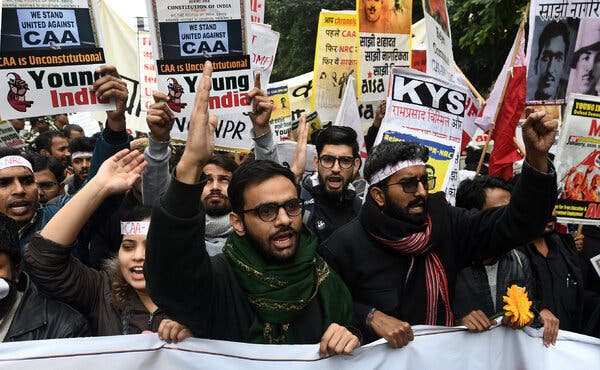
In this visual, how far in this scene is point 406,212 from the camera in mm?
3131

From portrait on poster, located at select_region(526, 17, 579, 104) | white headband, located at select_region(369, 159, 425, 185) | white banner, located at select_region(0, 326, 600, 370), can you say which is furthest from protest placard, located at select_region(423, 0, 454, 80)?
white banner, located at select_region(0, 326, 600, 370)

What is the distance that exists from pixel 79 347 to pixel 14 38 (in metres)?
1.82

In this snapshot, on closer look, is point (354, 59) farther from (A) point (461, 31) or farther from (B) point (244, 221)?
(A) point (461, 31)

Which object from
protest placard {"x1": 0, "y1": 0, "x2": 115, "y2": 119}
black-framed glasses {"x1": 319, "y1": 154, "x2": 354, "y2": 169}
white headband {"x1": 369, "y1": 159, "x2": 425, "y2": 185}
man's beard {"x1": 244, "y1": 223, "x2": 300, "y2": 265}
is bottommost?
black-framed glasses {"x1": 319, "y1": 154, "x2": 354, "y2": 169}

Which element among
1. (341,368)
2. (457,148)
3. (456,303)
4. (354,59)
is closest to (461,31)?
(354,59)

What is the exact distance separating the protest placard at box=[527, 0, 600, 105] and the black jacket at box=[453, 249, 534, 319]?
1.13 metres

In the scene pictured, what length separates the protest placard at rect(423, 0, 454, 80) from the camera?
5470 millimetres

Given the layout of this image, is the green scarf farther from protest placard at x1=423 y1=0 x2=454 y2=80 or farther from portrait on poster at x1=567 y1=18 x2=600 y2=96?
protest placard at x1=423 y1=0 x2=454 y2=80

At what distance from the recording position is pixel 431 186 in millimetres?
4340

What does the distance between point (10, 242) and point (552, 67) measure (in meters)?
3.26

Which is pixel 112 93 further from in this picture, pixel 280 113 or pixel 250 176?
pixel 280 113

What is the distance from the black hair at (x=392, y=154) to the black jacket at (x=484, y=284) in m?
0.66

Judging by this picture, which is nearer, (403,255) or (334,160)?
(403,255)

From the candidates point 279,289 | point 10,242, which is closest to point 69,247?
point 10,242
